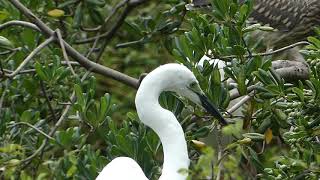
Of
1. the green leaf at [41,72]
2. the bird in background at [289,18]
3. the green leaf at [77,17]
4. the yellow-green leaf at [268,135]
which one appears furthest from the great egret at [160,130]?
the bird in background at [289,18]

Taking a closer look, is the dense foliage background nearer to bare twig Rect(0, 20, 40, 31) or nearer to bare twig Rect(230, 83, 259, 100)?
bare twig Rect(230, 83, 259, 100)

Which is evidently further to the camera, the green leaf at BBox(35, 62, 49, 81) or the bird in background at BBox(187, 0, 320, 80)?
the bird in background at BBox(187, 0, 320, 80)

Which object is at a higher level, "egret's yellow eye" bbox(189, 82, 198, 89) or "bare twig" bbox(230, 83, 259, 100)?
"egret's yellow eye" bbox(189, 82, 198, 89)

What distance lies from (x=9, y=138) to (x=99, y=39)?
5.66 ft

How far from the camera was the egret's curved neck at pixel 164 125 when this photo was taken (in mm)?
4438

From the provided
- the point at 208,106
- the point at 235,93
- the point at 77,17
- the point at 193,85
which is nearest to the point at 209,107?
the point at 208,106

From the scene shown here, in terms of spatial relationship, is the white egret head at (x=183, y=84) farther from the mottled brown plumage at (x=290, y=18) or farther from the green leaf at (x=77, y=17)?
the mottled brown plumage at (x=290, y=18)

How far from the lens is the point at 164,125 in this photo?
447 cm

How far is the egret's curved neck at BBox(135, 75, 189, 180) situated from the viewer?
4.44 metres

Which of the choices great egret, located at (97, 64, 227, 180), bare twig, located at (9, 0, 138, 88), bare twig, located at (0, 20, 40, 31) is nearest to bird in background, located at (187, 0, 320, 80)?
bare twig, located at (9, 0, 138, 88)

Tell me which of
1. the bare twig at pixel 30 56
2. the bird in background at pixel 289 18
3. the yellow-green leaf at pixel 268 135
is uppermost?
the bare twig at pixel 30 56

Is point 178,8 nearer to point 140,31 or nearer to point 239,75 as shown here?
point 140,31

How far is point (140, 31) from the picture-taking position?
6.65 metres

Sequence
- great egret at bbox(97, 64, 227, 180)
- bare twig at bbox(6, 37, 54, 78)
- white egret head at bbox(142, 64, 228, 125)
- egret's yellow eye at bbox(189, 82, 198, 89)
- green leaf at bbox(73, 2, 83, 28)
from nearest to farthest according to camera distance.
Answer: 1. great egret at bbox(97, 64, 227, 180)
2. white egret head at bbox(142, 64, 228, 125)
3. egret's yellow eye at bbox(189, 82, 198, 89)
4. bare twig at bbox(6, 37, 54, 78)
5. green leaf at bbox(73, 2, 83, 28)
